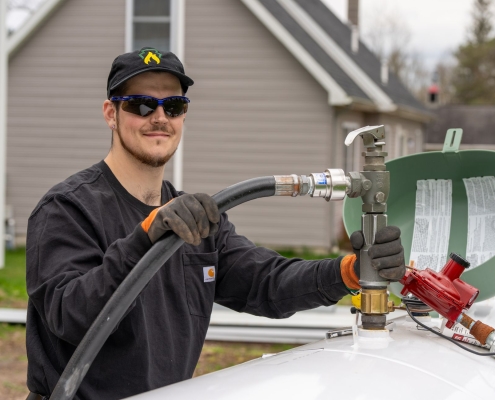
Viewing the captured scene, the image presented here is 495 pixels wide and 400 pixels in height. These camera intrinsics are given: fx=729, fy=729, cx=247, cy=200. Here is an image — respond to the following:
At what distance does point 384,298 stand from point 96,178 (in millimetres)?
906

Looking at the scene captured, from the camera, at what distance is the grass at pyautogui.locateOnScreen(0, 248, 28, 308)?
7.64 metres

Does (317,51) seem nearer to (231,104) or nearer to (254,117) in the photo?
(254,117)

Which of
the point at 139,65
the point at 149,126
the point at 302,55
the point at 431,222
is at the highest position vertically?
the point at 302,55

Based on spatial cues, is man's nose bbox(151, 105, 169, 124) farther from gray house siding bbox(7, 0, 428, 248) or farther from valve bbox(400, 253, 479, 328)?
gray house siding bbox(7, 0, 428, 248)

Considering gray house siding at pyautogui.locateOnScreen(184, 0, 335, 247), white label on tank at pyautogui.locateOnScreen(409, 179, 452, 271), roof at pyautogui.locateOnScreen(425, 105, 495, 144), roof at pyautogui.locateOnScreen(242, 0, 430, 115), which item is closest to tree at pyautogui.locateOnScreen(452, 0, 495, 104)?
roof at pyautogui.locateOnScreen(425, 105, 495, 144)

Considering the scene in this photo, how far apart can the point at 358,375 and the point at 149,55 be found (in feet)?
3.63

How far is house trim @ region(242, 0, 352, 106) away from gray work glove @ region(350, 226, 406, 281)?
9447mm

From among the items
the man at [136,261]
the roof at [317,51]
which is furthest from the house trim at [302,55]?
the man at [136,261]

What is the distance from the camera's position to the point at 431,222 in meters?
2.54

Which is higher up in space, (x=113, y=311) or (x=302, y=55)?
(x=302, y=55)

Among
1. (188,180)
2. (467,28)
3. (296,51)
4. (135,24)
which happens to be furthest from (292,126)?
(467,28)

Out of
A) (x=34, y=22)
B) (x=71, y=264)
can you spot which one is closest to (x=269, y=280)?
(x=71, y=264)

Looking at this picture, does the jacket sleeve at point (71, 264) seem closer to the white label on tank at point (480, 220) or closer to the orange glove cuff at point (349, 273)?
the orange glove cuff at point (349, 273)

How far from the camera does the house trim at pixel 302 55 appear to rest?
1120 centimetres
